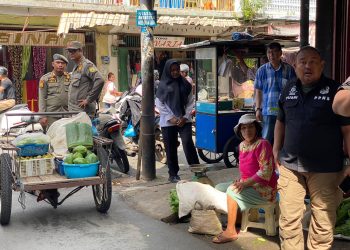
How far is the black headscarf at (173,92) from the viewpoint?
24.6 feet

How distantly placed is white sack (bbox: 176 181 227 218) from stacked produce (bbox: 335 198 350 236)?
110cm

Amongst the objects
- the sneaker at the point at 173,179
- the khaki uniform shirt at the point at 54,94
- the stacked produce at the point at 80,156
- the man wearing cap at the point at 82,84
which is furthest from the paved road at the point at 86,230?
the khaki uniform shirt at the point at 54,94

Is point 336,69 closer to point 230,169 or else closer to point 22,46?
point 230,169

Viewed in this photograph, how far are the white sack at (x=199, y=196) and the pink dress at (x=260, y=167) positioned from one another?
37 cm

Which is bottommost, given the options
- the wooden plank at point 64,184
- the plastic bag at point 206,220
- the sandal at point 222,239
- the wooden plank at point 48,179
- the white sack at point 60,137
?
the sandal at point 222,239

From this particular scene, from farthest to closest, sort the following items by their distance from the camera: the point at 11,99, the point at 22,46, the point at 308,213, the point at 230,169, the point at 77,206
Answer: the point at 22,46, the point at 11,99, the point at 230,169, the point at 77,206, the point at 308,213

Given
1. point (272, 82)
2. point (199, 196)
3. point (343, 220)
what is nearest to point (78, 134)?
point (199, 196)

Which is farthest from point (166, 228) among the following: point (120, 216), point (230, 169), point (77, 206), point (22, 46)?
point (22, 46)

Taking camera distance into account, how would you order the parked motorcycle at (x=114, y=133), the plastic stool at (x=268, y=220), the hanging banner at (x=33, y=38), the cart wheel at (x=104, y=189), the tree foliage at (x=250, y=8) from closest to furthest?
the plastic stool at (x=268, y=220), the cart wheel at (x=104, y=189), the parked motorcycle at (x=114, y=133), the hanging banner at (x=33, y=38), the tree foliage at (x=250, y=8)

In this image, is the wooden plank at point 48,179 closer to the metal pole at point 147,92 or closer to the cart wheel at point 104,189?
the cart wheel at point 104,189

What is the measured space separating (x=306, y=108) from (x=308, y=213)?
152 cm

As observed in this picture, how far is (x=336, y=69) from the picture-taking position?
649 centimetres

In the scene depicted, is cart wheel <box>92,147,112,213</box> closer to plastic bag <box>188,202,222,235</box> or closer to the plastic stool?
plastic bag <box>188,202,222,235</box>

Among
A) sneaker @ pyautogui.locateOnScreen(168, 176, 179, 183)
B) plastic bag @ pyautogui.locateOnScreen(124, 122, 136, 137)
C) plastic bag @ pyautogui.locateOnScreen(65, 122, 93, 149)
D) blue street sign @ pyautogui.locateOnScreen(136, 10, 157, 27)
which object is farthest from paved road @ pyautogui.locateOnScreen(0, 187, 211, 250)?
plastic bag @ pyautogui.locateOnScreen(124, 122, 136, 137)
